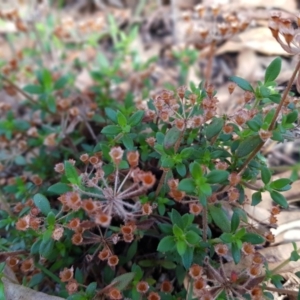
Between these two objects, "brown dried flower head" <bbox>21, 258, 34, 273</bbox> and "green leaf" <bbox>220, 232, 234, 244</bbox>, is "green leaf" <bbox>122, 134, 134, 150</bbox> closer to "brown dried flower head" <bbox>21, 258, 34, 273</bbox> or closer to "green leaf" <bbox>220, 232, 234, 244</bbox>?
"green leaf" <bbox>220, 232, 234, 244</bbox>

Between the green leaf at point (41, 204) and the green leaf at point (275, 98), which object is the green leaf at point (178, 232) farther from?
the green leaf at point (275, 98)

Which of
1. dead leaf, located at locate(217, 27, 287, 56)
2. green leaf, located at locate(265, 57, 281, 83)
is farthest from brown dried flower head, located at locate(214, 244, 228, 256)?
dead leaf, located at locate(217, 27, 287, 56)

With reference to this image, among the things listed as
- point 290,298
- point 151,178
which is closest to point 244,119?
point 151,178

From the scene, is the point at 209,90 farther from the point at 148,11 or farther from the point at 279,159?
the point at 148,11

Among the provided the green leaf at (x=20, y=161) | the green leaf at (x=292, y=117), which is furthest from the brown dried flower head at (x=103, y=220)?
the green leaf at (x=20, y=161)

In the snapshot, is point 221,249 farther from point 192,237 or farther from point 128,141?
point 128,141

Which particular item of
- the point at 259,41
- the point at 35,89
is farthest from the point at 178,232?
the point at 259,41
